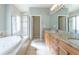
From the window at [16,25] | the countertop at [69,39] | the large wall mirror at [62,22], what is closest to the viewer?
the countertop at [69,39]

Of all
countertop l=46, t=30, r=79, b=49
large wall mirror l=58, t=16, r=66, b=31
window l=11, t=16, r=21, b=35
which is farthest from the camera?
large wall mirror l=58, t=16, r=66, b=31

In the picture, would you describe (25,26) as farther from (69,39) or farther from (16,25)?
(69,39)

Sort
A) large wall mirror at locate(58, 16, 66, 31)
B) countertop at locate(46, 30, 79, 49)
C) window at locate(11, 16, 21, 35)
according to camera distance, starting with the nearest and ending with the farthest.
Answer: countertop at locate(46, 30, 79, 49), window at locate(11, 16, 21, 35), large wall mirror at locate(58, 16, 66, 31)

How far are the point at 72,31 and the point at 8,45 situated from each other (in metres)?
1.56

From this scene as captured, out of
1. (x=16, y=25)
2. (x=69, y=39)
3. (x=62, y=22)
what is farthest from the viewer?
(x=62, y=22)

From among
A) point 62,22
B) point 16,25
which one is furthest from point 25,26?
point 62,22

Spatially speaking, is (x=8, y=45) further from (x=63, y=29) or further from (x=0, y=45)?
(x=63, y=29)

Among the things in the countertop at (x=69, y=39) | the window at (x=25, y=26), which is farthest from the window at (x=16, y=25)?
the countertop at (x=69, y=39)

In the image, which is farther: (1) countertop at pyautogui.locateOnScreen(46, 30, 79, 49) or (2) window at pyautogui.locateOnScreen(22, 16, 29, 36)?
(2) window at pyautogui.locateOnScreen(22, 16, 29, 36)

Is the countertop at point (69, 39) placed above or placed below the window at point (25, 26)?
below

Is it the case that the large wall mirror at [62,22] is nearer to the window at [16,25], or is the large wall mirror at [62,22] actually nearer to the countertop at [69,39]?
the countertop at [69,39]

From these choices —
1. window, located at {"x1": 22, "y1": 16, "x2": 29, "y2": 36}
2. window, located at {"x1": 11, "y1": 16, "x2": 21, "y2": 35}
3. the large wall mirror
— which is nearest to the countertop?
the large wall mirror

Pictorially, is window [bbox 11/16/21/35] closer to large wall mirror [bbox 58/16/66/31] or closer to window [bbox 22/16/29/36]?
window [bbox 22/16/29/36]

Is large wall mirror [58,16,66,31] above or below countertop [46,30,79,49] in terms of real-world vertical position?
above
